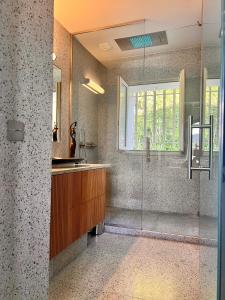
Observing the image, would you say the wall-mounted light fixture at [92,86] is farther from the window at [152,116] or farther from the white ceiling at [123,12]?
the white ceiling at [123,12]

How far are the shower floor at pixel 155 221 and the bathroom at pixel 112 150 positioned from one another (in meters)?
0.03

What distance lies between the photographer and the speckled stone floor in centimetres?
167

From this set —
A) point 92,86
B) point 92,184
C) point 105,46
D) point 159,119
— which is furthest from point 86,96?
point 92,184

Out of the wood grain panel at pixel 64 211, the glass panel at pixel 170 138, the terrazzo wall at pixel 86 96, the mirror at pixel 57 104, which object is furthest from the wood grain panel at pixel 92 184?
the glass panel at pixel 170 138

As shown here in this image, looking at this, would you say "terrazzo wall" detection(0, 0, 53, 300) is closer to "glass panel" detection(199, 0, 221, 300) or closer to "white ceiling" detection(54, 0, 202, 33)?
"glass panel" detection(199, 0, 221, 300)

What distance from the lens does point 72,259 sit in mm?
2242

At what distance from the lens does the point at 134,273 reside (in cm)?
199

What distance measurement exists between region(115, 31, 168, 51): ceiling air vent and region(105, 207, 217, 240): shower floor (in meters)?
2.46

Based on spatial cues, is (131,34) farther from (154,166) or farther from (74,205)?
(74,205)

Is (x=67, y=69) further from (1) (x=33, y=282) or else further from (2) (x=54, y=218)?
(1) (x=33, y=282)

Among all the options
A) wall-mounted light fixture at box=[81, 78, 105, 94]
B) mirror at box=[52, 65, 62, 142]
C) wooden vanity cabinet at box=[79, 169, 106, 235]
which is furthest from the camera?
wall-mounted light fixture at box=[81, 78, 105, 94]

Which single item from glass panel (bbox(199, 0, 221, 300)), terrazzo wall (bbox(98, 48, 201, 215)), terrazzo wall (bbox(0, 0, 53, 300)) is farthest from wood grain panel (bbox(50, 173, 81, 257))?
terrazzo wall (bbox(98, 48, 201, 215))

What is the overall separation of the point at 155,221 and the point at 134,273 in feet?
4.82

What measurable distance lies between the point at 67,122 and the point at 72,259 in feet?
5.76
